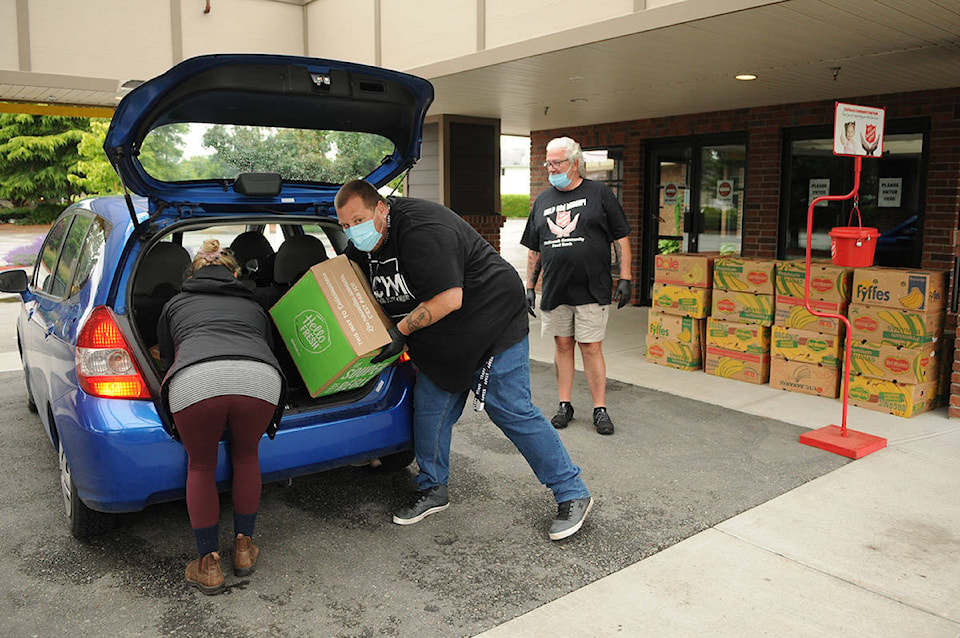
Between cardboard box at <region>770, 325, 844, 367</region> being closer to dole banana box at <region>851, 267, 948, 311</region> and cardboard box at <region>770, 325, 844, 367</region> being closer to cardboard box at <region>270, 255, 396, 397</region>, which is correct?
dole banana box at <region>851, 267, 948, 311</region>

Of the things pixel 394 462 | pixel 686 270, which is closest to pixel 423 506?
pixel 394 462

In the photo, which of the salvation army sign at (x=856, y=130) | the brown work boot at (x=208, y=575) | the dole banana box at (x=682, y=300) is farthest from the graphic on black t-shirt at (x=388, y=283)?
the dole banana box at (x=682, y=300)

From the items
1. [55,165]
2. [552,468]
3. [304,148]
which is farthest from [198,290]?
[55,165]

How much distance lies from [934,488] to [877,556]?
3.40 ft

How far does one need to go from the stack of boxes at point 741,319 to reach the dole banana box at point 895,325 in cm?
71

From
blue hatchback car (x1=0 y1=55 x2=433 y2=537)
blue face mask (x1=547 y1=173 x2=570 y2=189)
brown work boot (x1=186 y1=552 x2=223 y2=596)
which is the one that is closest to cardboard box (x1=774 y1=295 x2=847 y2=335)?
blue face mask (x1=547 y1=173 x2=570 y2=189)

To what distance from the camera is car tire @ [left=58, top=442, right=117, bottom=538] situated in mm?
3315

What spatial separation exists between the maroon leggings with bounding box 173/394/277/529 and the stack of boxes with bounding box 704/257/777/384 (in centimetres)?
450

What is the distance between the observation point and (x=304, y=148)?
3.95m

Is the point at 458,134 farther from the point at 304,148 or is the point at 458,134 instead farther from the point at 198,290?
the point at 198,290

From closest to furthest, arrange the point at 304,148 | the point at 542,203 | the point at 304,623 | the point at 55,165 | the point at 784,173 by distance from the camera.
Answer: the point at 304,623
the point at 304,148
the point at 542,203
the point at 784,173
the point at 55,165

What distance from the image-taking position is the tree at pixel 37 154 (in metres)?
31.7

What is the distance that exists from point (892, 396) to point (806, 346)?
0.71m

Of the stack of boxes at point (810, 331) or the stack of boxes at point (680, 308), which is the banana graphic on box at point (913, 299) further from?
the stack of boxes at point (680, 308)
